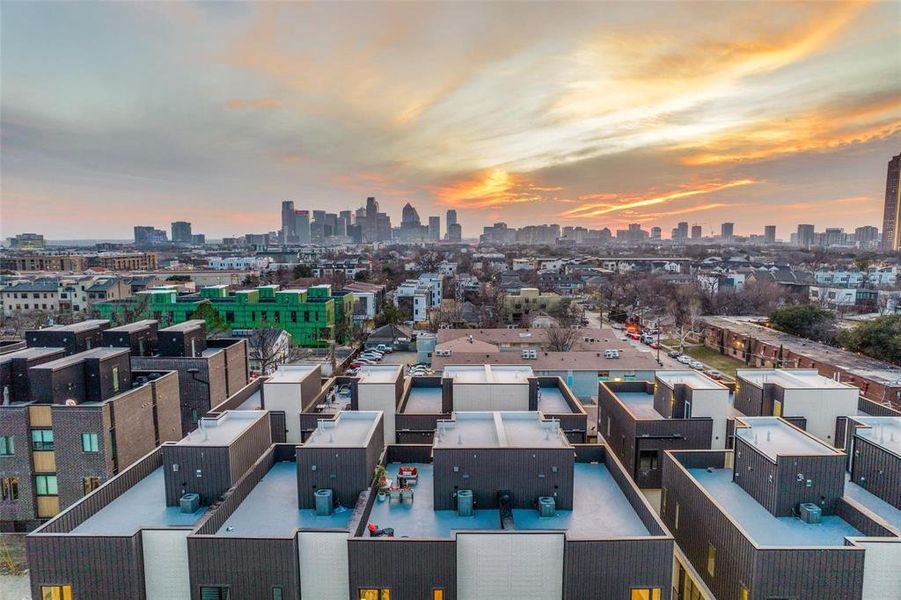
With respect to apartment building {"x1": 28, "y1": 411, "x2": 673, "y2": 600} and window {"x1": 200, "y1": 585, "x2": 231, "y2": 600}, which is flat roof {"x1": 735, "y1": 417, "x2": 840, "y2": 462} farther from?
window {"x1": 200, "y1": 585, "x2": 231, "y2": 600}

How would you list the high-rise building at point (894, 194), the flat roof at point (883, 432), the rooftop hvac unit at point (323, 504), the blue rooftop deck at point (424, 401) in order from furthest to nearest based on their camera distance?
the high-rise building at point (894, 194) < the blue rooftop deck at point (424, 401) < the flat roof at point (883, 432) < the rooftop hvac unit at point (323, 504)

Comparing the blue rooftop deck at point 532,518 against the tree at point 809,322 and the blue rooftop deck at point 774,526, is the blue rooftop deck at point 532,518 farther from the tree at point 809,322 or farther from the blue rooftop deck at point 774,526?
the tree at point 809,322

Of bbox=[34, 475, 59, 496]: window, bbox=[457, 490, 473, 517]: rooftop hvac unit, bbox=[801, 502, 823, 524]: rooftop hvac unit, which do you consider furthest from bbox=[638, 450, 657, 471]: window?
bbox=[34, 475, 59, 496]: window

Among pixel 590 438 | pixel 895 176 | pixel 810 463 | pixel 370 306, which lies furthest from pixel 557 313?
pixel 895 176

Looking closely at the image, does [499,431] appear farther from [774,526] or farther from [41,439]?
[41,439]

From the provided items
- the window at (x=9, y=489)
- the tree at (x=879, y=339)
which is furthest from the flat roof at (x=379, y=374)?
the tree at (x=879, y=339)

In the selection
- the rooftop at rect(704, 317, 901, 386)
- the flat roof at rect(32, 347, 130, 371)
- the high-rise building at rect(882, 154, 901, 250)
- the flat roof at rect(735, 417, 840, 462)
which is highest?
the high-rise building at rect(882, 154, 901, 250)
